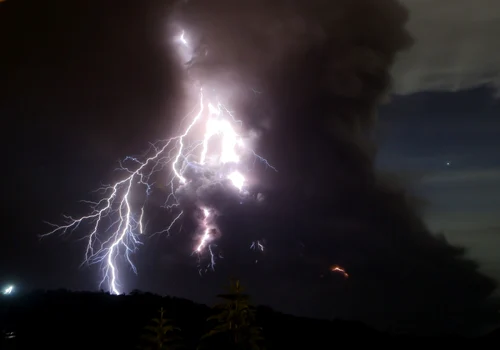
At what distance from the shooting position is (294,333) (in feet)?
78.7

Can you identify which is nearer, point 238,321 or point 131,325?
point 238,321

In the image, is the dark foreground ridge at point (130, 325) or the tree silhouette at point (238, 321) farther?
the dark foreground ridge at point (130, 325)

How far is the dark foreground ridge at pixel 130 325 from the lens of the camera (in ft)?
64.4

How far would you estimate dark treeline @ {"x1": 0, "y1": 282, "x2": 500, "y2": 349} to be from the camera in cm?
1953

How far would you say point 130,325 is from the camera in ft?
76.3

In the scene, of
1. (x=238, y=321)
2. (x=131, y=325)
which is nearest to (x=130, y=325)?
(x=131, y=325)

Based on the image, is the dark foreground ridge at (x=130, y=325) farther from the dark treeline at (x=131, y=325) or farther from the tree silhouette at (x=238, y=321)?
the tree silhouette at (x=238, y=321)

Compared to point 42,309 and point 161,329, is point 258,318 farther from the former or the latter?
point 161,329

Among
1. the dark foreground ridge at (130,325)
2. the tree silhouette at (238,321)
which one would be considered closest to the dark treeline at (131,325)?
the dark foreground ridge at (130,325)

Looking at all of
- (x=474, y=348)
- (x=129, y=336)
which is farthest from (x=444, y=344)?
(x=129, y=336)

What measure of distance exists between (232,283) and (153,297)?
22.7 metres

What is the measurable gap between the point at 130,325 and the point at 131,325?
0.06 m

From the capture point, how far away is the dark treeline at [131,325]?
64.1 ft

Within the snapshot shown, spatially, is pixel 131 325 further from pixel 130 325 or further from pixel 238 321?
pixel 238 321
